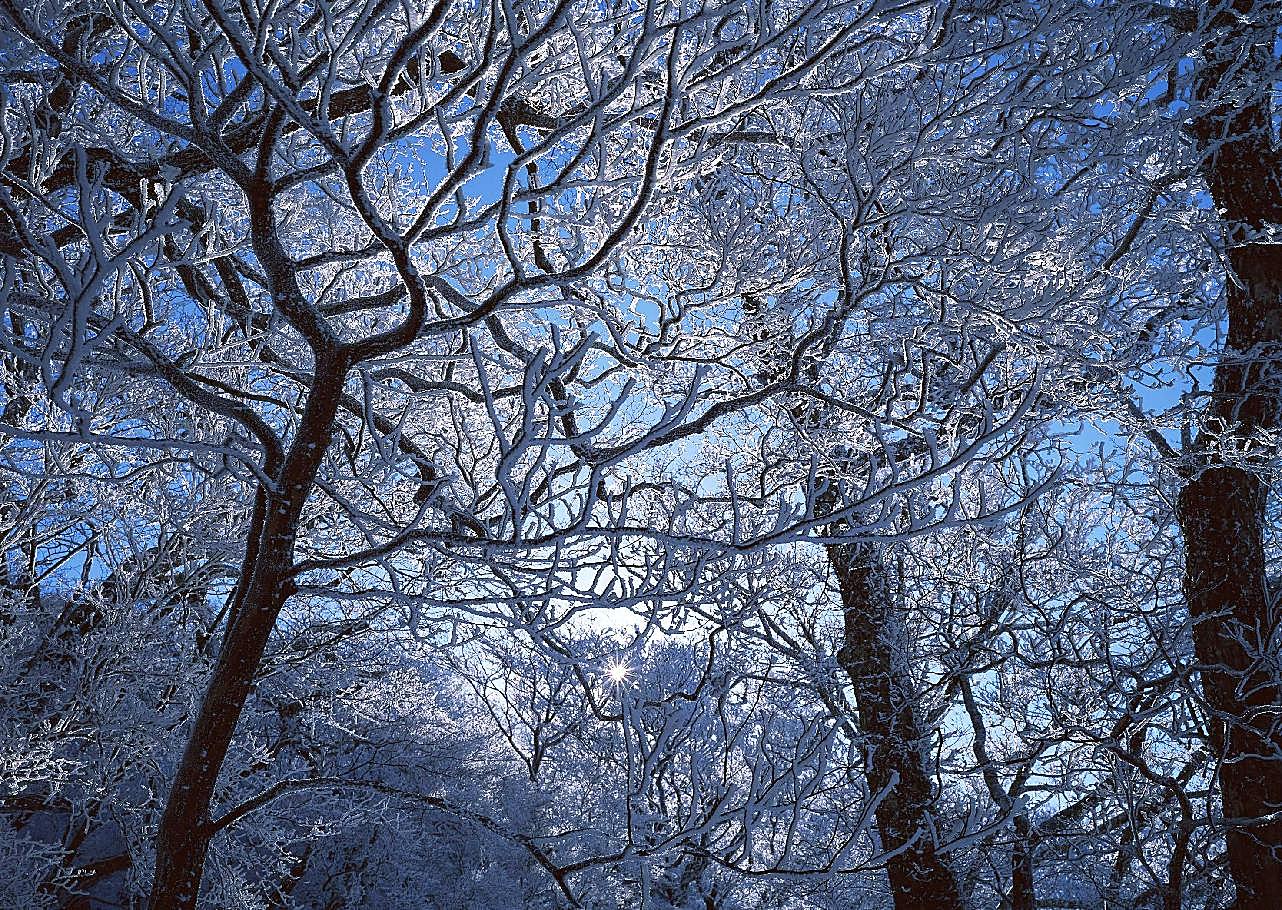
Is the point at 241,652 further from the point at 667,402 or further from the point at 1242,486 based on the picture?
the point at 1242,486

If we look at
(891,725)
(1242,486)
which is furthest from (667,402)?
(1242,486)

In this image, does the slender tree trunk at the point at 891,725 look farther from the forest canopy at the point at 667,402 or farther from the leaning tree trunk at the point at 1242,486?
the leaning tree trunk at the point at 1242,486

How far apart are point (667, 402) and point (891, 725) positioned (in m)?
3.30

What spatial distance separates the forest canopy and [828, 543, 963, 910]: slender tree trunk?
4 centimetres

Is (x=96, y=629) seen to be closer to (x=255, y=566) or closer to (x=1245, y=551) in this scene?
(x=255, y=566)

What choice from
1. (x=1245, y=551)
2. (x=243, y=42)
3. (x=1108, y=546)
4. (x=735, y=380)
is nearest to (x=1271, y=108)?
(x=1245, y=551)

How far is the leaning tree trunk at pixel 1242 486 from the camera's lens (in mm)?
5625

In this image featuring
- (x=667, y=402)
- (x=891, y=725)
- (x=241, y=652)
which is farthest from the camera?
(x=891, y=725)

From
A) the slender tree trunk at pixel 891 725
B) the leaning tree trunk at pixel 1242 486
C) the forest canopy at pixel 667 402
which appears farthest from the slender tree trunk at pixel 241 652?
the leaning tree trunk at pixel 1242 486

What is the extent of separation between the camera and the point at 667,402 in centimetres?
584

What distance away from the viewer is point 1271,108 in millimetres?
6477

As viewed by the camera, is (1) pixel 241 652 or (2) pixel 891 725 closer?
(1) pixel 241 652

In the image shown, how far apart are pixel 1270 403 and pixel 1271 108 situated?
2399 mm

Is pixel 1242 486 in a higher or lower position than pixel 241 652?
higher
